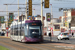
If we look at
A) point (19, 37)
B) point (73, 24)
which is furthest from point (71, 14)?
point (19, 37)

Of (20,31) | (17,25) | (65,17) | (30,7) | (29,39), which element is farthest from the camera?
(65,17)

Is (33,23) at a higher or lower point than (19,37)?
higher

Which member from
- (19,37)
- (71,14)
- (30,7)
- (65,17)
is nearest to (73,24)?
(71,14)

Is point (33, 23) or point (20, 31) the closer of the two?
point (33, 23)

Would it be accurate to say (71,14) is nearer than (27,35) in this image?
No

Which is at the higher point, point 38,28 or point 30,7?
point 30,7

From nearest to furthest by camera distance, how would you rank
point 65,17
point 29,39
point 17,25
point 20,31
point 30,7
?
point 29,39
point 20,31
point 17,25
point 30,7
point 65,17

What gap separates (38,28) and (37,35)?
979mm

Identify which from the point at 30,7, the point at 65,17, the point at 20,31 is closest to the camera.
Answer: the point at 20,31

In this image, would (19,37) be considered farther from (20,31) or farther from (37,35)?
(37,35)

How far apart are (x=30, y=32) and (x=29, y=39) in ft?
3.12

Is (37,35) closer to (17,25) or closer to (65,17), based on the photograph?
(17,25)

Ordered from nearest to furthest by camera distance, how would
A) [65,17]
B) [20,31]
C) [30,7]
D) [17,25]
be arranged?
[20,31]
[17,25]
[30,7]
[65,17]

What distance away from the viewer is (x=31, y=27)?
3028 cm
